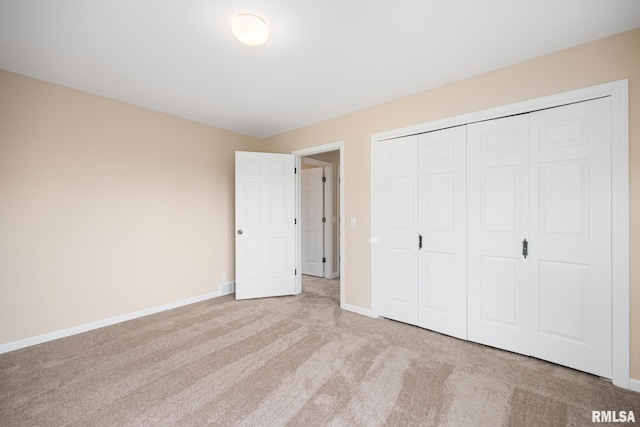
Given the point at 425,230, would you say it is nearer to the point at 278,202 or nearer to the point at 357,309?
the point at 357,309

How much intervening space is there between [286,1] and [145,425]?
263 centimetres

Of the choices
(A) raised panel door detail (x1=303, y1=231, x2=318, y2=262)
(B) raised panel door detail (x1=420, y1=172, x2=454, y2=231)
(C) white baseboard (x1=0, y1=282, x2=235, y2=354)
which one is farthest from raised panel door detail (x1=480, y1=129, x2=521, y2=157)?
(C) white baseboard (x1=0, y1=282, x2=235, y2=354)

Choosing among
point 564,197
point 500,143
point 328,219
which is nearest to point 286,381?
point 564,197

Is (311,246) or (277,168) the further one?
(311,246)

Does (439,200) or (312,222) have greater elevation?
(439,200)

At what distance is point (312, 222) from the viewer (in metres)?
5.20

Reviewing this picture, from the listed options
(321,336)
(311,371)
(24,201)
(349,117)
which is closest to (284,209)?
(349,117)

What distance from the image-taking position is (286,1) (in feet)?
5.26

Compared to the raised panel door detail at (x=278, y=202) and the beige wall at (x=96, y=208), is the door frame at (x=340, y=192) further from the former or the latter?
the beige wall at (x=96, y=208)

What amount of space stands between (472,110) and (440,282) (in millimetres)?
1681

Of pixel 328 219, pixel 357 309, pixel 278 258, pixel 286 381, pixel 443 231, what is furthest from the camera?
pixel 328 219

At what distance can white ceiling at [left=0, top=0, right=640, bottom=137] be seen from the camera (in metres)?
1.65

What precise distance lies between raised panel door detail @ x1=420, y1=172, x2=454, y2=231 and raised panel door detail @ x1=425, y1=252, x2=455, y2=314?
31 centimetres

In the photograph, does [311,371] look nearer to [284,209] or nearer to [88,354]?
[88,354]
